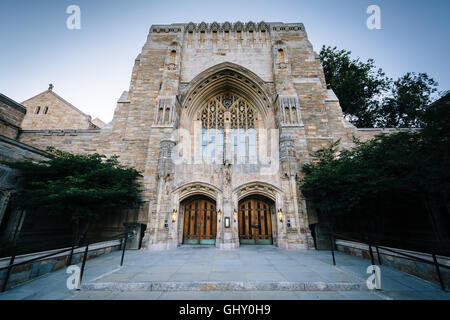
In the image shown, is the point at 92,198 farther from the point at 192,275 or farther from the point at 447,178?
the point at 447,178

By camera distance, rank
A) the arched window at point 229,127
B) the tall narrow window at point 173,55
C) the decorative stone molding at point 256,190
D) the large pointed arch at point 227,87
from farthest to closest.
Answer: the tall narrow window at point 173,55
the large pointed arch at point 227,87
the arched window at point 229,127
the decorative stone molding at point 256,190

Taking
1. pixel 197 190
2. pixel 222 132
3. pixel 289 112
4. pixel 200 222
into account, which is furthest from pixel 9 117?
pixel 289 112

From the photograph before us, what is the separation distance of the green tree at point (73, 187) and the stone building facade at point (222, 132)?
212 centimetres

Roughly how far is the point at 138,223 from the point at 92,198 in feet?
9.31

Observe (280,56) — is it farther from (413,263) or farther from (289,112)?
(413,263)

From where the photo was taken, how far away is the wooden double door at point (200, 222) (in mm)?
10352

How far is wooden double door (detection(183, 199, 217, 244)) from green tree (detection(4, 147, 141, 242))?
10.5ft

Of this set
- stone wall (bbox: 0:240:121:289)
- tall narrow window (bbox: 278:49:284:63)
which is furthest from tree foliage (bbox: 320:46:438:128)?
stone wall (bbox: 0:240:121:289)

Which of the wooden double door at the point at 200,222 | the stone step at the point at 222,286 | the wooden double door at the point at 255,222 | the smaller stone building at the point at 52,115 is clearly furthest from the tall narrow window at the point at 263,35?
the smaller stone building at the point at 52,115

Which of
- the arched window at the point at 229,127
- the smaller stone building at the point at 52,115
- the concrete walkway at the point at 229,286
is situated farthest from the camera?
the smaller stone building at the point at 52,115

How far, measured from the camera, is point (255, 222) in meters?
10.7

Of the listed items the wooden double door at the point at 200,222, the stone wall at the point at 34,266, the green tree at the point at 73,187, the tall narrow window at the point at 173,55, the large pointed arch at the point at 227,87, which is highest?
the tall narrow window at the point at 173,55

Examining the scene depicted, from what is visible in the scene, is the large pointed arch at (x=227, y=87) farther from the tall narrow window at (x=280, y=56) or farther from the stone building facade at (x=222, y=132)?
the tall narrow window at (x=280, y=56)
